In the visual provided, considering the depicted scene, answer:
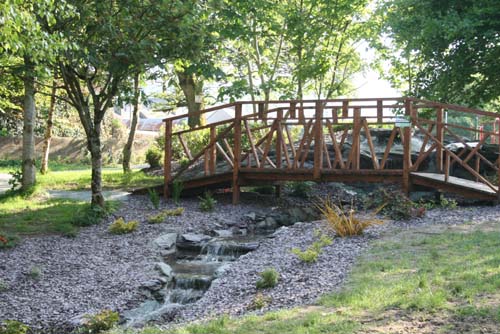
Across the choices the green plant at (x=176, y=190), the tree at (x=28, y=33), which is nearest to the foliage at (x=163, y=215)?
the green plant at (x=176, y=190)

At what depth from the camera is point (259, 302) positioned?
495 centimetres

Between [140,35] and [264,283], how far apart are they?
5.06 meters

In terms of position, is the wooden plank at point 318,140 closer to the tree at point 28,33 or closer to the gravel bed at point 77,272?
the gravel bed at point 77,272

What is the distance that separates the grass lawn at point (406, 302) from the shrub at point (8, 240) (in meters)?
3.50

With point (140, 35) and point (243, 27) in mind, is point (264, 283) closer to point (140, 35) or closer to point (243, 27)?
point (140, 35)

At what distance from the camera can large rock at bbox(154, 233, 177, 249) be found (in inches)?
324

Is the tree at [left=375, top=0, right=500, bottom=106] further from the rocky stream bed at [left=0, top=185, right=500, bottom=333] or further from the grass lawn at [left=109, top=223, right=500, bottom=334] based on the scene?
the grass lawn at [left=109, top=223, right=500, bottom=334]

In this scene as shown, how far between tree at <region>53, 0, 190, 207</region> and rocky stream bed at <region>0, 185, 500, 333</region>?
8.11 ft

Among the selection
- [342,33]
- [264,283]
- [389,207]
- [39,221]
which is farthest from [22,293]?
[342,33]

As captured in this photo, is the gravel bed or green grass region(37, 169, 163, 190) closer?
the gravel bed

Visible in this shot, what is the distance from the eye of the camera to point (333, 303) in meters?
4.62

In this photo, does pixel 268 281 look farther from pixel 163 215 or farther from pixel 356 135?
pixel 356 135

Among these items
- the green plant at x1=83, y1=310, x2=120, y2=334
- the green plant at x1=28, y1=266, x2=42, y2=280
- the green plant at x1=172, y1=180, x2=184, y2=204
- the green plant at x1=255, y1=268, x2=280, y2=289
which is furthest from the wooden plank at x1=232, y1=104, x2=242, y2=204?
the green plant at x1=83, y1=310, x2=120, y2=334

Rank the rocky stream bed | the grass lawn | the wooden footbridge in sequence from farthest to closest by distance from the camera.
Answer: the wooden footbridge < the rocky stream bed < the grass lawn
